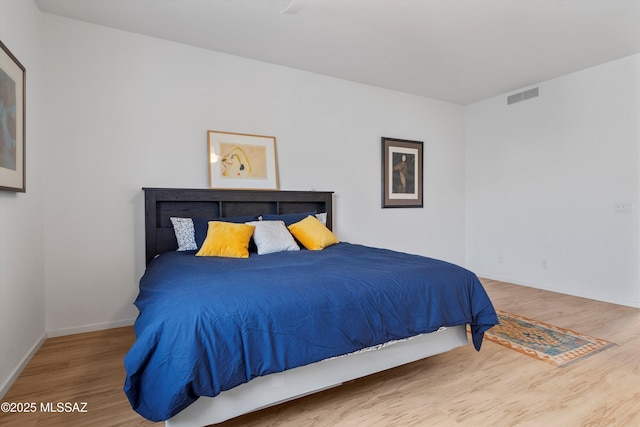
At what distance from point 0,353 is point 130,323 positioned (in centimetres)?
126

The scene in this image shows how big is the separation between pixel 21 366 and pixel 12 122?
161cm

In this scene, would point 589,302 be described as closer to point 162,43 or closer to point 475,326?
point 475,326

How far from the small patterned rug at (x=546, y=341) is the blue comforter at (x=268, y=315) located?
2.05 feet

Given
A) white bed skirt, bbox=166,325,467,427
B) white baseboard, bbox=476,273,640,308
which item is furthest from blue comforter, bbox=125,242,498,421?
white baseboard, bbox=476,273,640,308

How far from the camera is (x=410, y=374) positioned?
7.43 ft

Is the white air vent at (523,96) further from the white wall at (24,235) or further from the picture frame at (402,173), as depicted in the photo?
the white wall at (24,235)

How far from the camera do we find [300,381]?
1.74 metres

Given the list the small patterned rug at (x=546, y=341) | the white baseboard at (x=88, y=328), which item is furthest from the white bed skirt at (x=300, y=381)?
the white baseboard at (x=88, y=328)

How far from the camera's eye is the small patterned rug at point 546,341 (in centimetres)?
249

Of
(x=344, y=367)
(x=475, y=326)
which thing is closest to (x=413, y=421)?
(x=344, y=367)

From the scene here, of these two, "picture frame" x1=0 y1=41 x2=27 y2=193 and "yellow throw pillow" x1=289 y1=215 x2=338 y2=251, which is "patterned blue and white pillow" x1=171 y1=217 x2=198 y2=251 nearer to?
"yellow throw pillow" x1=289 y1=215 x2=338 y2=251

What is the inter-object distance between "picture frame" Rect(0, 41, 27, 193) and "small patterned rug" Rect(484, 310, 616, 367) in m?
3.62

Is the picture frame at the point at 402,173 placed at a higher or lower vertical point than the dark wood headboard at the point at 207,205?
higher

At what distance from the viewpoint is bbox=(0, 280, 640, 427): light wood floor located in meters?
1.77
